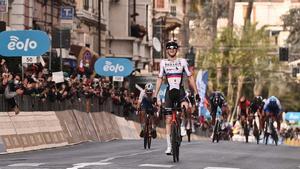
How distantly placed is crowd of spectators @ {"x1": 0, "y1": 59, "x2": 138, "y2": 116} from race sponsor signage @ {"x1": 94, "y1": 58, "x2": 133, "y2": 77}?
2.82 ft

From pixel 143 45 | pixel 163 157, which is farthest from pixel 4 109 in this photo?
pixel 143 45

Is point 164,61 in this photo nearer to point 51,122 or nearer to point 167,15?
point 51,122

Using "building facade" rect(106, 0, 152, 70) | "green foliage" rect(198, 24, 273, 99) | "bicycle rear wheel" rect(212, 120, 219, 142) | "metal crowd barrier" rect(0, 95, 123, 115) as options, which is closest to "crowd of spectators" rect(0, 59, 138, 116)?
"metal crowd barrier" rect(0, 95, 123, 115)

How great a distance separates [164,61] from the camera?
20141 mm

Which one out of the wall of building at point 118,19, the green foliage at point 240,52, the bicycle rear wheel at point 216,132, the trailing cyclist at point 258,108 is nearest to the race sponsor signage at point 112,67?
the trailing cyclist at point 258,108

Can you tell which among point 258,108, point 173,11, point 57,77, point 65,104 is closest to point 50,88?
point 57,77

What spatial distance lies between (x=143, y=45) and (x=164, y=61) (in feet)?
175

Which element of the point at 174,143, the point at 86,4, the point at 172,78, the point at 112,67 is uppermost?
the point at 86,4

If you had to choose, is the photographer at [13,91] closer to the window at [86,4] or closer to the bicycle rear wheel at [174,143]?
the bicycle rear wheel at [174,143]

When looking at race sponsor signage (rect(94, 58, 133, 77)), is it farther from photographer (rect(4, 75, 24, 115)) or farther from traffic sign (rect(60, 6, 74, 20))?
photographer (rect(4, 75, 24, 115))

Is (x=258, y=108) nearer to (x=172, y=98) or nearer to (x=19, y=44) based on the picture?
(x=19, y=44)

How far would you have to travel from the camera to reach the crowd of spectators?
90.3 ft

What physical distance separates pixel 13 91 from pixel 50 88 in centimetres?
513

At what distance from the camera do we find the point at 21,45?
3011 cm
